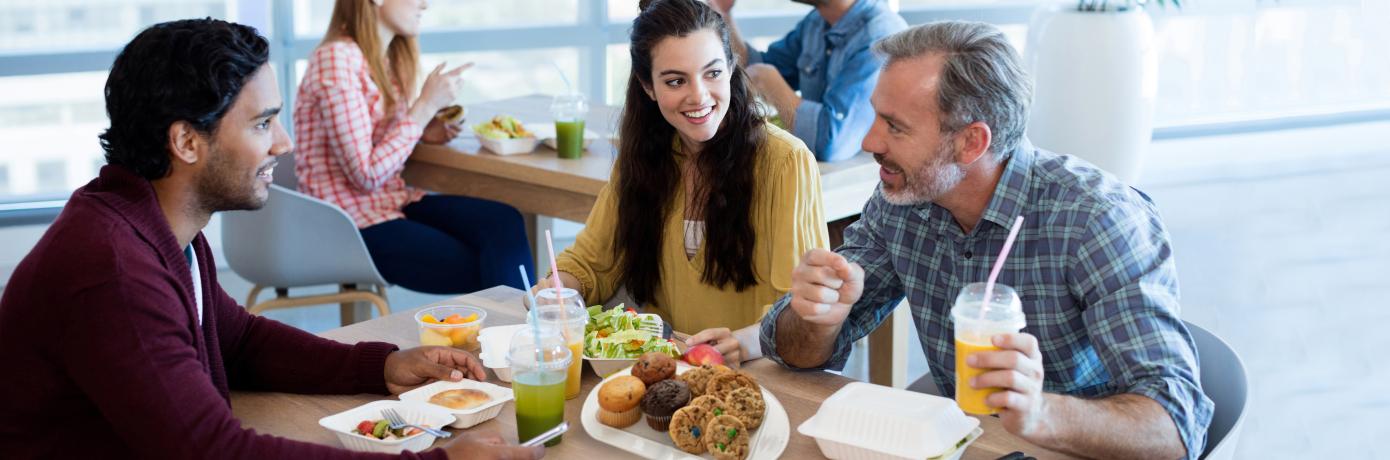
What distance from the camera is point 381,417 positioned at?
5.60 ft

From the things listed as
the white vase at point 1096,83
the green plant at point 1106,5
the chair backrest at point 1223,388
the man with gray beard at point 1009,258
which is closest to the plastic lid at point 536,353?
the man with gray beard at point 1009,258

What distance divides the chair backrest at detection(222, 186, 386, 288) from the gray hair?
5.77ft

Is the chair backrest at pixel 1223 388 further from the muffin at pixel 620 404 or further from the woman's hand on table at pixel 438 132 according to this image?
the woman's hand on table at pixel 438 132

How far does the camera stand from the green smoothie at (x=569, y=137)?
11.2 feet

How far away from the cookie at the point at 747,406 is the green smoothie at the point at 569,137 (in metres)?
1.81

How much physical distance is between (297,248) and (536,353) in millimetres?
1795

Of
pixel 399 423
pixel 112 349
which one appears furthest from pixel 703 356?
pixel 112 349

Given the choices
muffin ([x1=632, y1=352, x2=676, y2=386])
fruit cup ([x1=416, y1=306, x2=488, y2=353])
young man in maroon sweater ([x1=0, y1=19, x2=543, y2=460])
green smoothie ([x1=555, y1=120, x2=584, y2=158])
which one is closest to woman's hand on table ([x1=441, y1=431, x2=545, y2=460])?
young man in maroon sweater ([x1=0, y1=19, x2=543, y2=460])

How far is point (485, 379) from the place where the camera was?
1.89 meters

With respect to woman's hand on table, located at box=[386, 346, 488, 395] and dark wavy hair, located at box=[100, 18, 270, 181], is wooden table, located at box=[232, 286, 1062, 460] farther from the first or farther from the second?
dark wavy hair, located at box=[100, 18, 270, 181]

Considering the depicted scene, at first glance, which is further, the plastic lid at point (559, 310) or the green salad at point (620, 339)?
the green salad at point (620, 339)

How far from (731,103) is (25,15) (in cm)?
324

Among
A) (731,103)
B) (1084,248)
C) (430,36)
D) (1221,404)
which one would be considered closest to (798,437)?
(1084,248)

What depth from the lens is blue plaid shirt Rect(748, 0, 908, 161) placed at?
3.38 m
